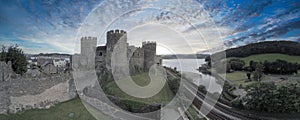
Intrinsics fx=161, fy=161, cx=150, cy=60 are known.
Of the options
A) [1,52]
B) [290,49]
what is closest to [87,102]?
[1,52]

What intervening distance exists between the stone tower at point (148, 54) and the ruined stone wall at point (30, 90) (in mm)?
5436

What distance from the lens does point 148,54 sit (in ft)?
37.2

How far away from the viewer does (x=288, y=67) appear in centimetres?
877

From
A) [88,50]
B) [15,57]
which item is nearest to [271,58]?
→ [88,50]

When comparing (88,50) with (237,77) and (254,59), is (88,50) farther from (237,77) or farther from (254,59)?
(254,59)

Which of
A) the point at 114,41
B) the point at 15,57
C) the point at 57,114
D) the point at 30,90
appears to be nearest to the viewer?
the point at 57,114

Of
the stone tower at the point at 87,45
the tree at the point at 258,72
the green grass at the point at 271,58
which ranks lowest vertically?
the tree at the point at 258,72

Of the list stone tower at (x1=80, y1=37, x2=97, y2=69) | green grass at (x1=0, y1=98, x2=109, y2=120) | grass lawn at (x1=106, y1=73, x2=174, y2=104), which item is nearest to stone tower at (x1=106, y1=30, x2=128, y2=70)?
stone tower at (x1=80, y1=37, x2=97, y2=69)

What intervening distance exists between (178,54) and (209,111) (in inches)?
149

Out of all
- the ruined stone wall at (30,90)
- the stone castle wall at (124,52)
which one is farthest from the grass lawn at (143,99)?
the ruined stone wall at (30,90)

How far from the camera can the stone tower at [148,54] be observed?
11248 mm

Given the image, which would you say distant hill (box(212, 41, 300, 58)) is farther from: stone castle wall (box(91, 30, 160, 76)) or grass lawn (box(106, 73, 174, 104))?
stone castle wall (box(91, 30, 160, 76))

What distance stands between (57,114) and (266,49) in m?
10.3

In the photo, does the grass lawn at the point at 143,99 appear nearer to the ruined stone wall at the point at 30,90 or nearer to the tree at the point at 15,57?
the ruined stone wall at the point at 30,90
